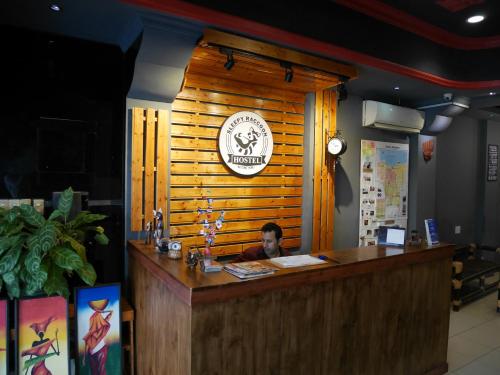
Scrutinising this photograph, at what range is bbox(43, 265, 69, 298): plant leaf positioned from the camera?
2320 mm

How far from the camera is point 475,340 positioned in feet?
13.3

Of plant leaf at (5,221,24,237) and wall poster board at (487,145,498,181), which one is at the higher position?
wall poster board at (487,145,498,181)

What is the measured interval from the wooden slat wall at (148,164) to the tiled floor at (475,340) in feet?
10.5

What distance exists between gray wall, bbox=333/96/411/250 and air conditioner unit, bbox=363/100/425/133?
0.14m

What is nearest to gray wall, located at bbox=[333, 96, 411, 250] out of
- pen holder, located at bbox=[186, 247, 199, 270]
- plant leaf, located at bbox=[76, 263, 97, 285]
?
pen holder, located at bbox=[186, 247, 199, 270]

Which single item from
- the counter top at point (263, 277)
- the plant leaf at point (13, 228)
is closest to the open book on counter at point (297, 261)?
the counter top at point (263, 277)

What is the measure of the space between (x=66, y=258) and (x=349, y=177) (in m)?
3.79

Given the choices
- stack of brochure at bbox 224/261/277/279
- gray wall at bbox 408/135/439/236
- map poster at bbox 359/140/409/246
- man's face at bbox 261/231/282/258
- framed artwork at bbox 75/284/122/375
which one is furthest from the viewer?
gray wall at bbox 408/135/439/236

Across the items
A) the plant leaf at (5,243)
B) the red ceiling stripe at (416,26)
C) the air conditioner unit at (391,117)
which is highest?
the red ceiling stripe at (416,26)

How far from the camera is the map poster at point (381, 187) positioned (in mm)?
5172

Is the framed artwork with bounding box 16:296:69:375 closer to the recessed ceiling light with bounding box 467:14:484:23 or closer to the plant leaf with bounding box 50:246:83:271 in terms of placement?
the plant leaf with bounding box 50:246:83:271

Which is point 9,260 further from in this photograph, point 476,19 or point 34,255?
point 476,19

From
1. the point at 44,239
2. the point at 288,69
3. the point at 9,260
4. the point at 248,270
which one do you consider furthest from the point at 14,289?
the point at 288,69

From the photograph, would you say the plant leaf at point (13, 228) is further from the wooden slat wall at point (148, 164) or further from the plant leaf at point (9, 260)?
the wooden slat wall at point (148, 164)
